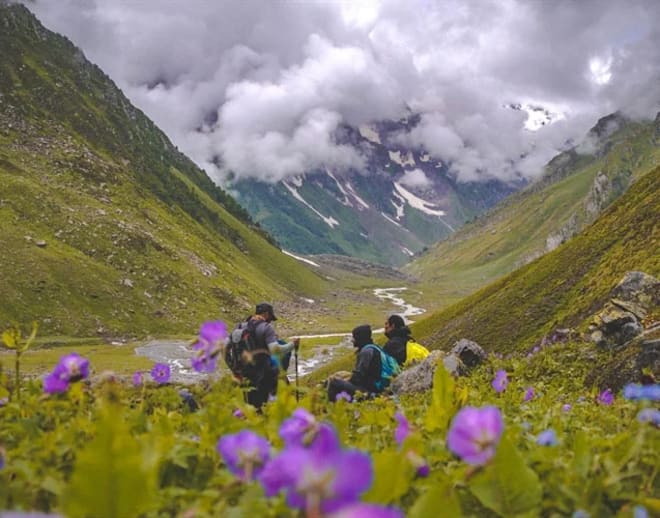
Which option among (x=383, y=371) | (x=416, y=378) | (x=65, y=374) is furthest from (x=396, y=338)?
(x=65, y=374)

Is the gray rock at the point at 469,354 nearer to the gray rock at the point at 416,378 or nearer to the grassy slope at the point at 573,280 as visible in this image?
the grassy slope at the point at 573,280

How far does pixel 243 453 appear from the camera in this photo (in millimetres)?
2471

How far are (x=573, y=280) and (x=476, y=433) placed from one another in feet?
118

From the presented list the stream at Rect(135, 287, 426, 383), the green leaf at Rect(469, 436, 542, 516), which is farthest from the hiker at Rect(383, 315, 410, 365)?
the stream at Rect(135, 287, 426, 383)

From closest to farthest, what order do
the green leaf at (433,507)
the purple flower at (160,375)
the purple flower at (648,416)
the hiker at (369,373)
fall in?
the green leaf at (433,507)
the purple flower at (648,416)
the purple flower at (160,375)
the hiker at (369,373)

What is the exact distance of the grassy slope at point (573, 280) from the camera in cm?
3048

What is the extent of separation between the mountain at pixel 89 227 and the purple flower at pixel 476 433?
299 feet

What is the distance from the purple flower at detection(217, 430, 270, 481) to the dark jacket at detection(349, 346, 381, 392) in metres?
10.1

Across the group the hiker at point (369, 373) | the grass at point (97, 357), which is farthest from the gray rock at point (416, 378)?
the grass at point (97, 357)

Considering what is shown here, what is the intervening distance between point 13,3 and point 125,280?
139309 millimetres

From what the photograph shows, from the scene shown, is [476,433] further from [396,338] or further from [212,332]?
[396,338]

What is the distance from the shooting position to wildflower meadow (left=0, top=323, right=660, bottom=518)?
6.48 feet

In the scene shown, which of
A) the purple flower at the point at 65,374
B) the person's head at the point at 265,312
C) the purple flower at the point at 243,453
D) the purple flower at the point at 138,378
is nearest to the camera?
the purple flower at the point at 243,453

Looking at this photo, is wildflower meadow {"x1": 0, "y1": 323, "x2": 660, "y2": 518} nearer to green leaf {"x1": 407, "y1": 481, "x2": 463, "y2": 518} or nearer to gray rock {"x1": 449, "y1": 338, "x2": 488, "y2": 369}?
green leaf {"x1": 407, "y1": 481, "x2": 463, "y2": 518}
